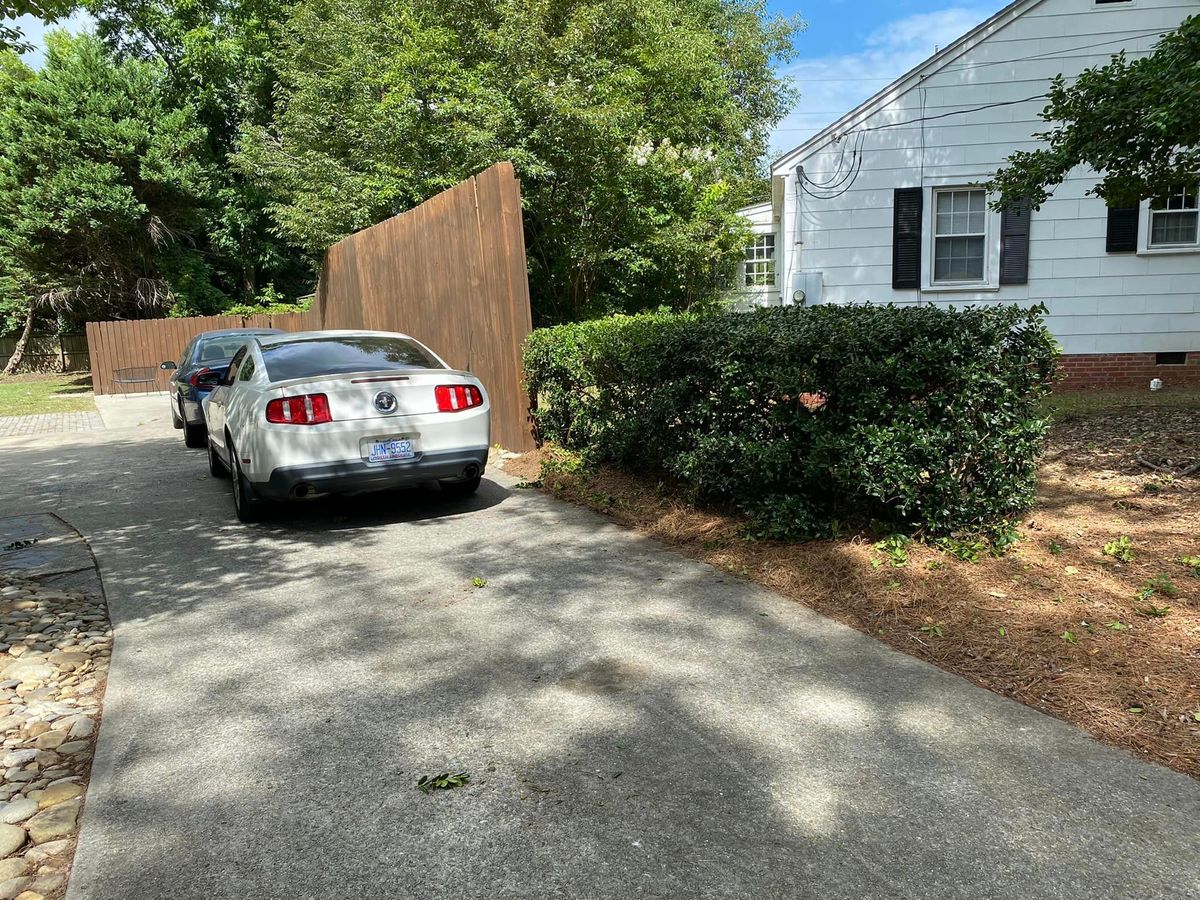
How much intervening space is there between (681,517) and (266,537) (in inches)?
127

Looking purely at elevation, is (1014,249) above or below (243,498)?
above

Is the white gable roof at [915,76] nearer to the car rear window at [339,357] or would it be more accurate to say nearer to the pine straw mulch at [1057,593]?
the pine straw mulch at [1057,593]

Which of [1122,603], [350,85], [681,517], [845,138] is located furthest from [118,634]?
[350,85]

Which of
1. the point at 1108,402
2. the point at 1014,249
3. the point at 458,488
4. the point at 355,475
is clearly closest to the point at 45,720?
the point at 355,475

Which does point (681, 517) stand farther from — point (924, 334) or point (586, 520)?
point (924, 334)

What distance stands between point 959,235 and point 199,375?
36.1 feet

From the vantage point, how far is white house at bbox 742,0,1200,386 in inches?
484

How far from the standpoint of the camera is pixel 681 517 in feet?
21.1

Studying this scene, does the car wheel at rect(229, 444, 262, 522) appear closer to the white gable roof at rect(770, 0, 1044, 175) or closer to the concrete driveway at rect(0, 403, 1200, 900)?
the concrete driveway at rect(0, 403, 1200, 900)

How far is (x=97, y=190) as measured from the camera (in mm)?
23938

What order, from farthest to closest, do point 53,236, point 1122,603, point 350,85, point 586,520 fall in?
point 53,236 < point 350,85 < point 586,520 < point 1122,603

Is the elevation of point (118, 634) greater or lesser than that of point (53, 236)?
lesser

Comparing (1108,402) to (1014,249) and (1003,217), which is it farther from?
(1003,217)

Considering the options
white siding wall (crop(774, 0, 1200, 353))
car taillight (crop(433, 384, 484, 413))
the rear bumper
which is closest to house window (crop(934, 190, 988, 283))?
white siding wall (crop(774, 0, 1200, 353))
